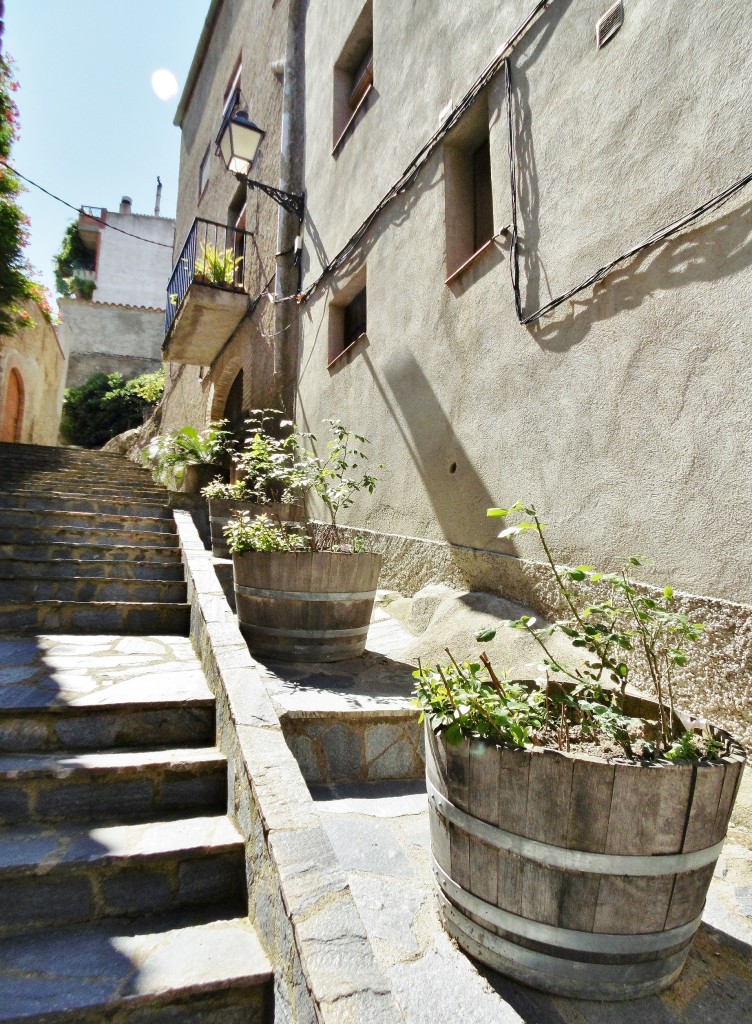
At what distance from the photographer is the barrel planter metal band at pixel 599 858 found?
1.41 m

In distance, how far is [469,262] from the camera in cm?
434

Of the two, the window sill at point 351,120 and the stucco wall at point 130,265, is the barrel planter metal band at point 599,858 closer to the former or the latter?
the window sill at point 351,120

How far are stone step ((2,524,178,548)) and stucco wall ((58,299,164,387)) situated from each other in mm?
19059

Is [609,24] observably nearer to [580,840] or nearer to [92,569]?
[580,840]

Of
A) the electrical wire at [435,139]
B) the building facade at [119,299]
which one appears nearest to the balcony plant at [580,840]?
the electrical wire at [435,139]

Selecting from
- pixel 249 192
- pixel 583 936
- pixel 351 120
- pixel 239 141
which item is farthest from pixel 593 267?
pixel 249 192

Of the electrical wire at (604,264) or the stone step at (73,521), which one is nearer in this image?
the electrical wire at (604,264)

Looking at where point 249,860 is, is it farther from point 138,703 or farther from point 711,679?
point 711,679

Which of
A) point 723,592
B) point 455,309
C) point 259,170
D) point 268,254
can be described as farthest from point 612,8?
point 259,170

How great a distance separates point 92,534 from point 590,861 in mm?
4675

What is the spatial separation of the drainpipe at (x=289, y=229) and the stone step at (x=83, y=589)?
4.03 m

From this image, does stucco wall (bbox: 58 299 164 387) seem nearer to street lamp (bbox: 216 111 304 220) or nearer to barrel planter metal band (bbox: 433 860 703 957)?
street lamp (bbox: 216 111 304 220)

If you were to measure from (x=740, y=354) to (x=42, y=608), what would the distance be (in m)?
4.03

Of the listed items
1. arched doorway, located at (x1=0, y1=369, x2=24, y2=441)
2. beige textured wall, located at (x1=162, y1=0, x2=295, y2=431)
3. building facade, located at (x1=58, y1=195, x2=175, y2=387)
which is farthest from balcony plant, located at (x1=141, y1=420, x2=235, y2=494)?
building facade, located at (x1=58, y1=195, x2=175, y2=387)
